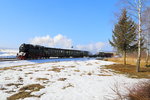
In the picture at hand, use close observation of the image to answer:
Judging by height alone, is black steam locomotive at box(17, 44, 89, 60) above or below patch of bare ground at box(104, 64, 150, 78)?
above

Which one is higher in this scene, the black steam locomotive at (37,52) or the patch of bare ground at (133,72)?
the black steam locomotive at (37,52)

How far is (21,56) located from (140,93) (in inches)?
860

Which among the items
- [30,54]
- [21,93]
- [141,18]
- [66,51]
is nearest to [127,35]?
[141,18]

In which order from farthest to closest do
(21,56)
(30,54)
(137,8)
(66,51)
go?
1. (66,51)
2. (30,54)
3. (21,56)
4. (137,8)

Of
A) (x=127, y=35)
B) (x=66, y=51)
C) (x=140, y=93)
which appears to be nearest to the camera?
(x=140, y=93)

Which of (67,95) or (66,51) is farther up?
(66,51)

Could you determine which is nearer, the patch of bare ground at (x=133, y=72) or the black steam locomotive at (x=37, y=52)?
the patch of bare ground at (x=133, y=72)

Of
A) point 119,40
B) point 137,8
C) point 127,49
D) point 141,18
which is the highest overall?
point 137,8

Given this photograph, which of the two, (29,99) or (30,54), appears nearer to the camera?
(29,99)

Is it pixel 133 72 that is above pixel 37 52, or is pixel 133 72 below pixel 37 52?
below

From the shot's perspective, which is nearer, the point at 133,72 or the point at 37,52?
the point at 133,72

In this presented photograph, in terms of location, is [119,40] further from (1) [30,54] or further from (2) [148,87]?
(1) [30,54]

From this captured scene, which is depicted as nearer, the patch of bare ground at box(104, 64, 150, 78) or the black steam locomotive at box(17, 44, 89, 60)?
the patch of bare ground at box(104, 64, 150, 78)

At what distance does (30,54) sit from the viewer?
2253 cm
